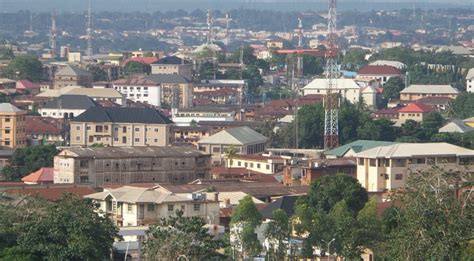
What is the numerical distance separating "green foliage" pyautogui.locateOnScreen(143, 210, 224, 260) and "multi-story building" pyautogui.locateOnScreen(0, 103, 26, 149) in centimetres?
2161

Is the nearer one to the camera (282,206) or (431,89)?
(282,206)

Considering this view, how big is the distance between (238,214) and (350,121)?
21.4 meters

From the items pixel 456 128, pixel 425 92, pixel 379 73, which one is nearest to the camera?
pixel 456 128

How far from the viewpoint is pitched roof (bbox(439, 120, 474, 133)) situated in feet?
158

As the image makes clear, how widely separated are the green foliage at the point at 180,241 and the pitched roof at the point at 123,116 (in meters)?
21.6

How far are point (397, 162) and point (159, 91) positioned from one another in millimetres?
26682

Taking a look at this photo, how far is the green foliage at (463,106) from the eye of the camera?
56688mm

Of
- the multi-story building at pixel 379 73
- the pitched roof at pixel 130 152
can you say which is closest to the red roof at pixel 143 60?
the multi-story building at pixel 379 73

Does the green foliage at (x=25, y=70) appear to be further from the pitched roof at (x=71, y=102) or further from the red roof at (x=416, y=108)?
the red roof at (x=416, y=108)

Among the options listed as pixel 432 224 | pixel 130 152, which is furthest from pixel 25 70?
pixel 432 224

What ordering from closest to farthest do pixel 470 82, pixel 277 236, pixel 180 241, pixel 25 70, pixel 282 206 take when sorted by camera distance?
1. pixel 180 241
2. pixel 277 236
3. pixel 282 206
4. pixel 470 82
5. pixel 25 70

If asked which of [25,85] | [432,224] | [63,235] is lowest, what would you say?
[25,85]

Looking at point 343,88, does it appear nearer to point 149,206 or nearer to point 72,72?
point 72,72

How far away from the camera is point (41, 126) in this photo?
48781 millimetres
